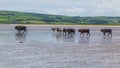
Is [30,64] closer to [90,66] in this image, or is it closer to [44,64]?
[44,64]

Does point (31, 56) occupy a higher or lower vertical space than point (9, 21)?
higher

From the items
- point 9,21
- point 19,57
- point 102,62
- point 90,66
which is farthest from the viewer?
point 9,21

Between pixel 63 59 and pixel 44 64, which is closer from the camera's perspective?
pixel 44 64

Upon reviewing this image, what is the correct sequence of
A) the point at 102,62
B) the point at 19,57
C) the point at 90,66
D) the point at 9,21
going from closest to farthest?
the point at 90,66 → the point at 102,62 → the point at 19,57 → the point at 9,21

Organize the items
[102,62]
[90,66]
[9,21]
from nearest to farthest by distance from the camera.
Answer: [90,66] → [102,62] → [9,21]

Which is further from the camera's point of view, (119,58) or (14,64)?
(119,58)

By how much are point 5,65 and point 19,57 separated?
3.84m

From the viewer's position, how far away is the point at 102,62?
2256 centimetres

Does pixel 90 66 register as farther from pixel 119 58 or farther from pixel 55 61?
pixel 119 58

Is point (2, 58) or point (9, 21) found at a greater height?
point (2, 58)

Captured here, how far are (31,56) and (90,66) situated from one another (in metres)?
5.92

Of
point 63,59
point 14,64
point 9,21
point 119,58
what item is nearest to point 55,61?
point 63,59

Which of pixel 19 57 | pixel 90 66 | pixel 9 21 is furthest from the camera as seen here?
pixel 9 21

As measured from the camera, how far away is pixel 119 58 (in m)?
24.9
